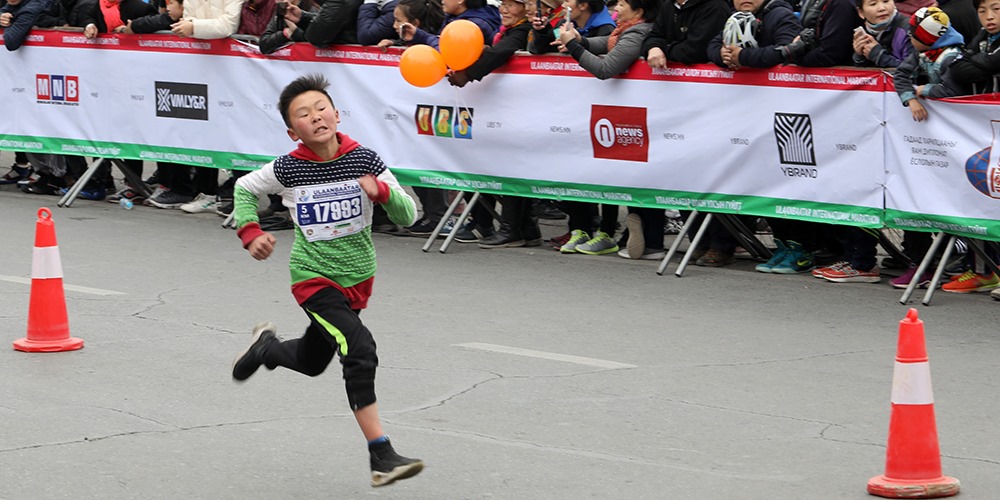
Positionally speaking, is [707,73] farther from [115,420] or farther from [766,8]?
[115,420]

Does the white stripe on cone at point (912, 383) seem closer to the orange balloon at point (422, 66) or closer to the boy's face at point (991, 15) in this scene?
the boy's face at point (991, 15)

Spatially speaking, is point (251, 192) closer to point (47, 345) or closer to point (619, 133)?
point (47, 345)

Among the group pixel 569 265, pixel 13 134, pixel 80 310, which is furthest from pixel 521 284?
pixel 13 134

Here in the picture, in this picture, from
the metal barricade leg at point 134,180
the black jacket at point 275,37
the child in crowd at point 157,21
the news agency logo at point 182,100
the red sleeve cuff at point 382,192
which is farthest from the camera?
the metal barricade leg at point 134,180

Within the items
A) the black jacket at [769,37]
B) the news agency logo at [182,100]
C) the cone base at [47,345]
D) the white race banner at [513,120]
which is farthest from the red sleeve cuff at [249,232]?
the news agency logo at [182,100]

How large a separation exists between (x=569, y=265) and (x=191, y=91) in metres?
4.38

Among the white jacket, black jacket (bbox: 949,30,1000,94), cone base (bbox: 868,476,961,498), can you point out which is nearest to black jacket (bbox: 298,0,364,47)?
the white jacket

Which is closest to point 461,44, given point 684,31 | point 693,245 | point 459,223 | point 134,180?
point 459,223

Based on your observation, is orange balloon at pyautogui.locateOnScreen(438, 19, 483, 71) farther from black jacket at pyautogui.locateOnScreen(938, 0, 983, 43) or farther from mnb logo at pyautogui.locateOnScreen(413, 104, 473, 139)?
black jacket at pyautogui.locateOnScreen(938, 0, 983, 43)

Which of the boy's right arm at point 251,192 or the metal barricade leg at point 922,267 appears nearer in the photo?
the boy's right arm at point 251,192

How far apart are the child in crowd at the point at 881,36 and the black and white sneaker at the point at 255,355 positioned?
5.24 metres

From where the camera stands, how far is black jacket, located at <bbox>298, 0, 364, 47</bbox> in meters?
12.9

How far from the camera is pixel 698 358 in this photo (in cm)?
855

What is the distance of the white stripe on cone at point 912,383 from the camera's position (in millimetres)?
5770
